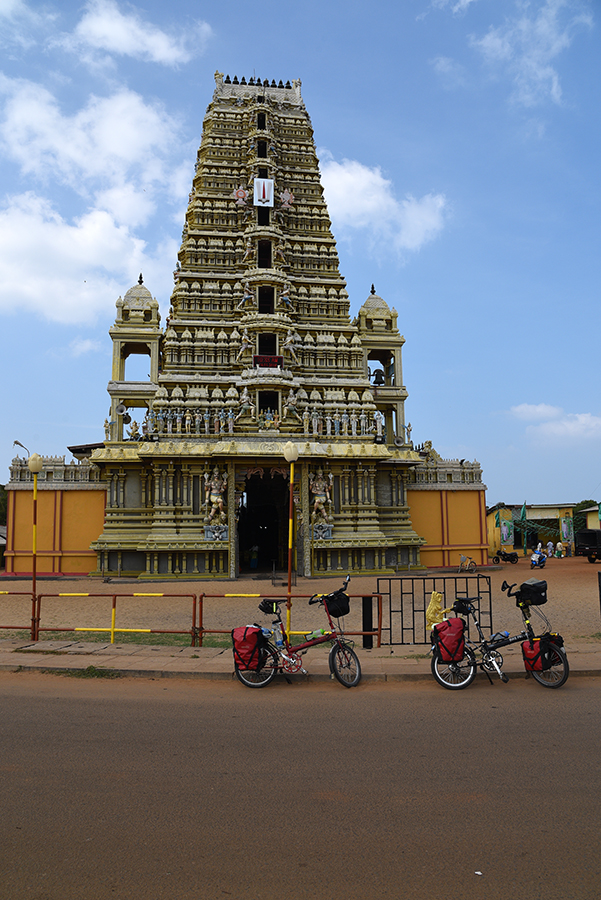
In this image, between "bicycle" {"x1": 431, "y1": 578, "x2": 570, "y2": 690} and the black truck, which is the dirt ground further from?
the black truck

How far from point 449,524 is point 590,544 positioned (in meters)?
12.0

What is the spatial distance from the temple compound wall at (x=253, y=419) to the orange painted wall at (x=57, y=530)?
3.3 inches

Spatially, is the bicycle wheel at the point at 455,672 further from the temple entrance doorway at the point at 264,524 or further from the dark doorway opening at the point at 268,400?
the temple entrance doorway at the point at 264,524

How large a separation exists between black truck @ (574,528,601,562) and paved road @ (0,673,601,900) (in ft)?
99.6

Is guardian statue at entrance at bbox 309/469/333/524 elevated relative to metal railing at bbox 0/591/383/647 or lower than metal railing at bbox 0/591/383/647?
elevated

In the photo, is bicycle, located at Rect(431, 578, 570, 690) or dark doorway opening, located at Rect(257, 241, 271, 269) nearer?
bicycle, located at Rect(431, 578, 570, 690)

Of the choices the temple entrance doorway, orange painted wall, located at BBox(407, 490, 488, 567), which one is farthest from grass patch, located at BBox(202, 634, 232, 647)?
orange painted wall, located at BBox(407, 490, 488, 567)

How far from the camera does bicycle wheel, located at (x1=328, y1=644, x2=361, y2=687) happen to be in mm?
8453

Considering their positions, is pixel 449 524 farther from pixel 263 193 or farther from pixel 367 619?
pixel 367 619

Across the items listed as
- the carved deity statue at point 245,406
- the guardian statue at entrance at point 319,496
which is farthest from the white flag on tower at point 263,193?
the guardian statue at entrance at point 319,496

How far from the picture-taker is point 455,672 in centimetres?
832

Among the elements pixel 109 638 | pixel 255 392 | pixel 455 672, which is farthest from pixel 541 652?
pixel 255 392

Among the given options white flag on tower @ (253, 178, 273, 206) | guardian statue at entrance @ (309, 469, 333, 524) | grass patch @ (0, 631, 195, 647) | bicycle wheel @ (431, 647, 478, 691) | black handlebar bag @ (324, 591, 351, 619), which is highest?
white flag on tower @ (253, 178, 273, 206)

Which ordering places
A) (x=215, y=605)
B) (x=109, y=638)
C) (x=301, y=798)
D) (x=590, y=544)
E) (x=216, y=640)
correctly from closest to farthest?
(x=301, y=798) < (x=216, y=640) < (x=109, y=638) < (x=215, y=605) < (x=590, y=544)
